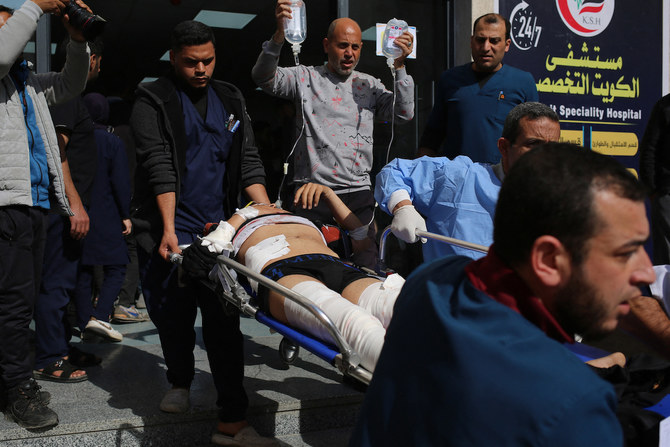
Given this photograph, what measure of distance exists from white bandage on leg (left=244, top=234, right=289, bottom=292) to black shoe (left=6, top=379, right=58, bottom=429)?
1.07 m

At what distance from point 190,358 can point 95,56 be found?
72.6 inches

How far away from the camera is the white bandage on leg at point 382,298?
100 inches

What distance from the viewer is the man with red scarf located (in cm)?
94

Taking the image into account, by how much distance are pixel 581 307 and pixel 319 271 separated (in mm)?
1873

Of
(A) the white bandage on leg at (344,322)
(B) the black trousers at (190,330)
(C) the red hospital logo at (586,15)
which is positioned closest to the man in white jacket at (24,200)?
(B) the black trousers at (190,330)

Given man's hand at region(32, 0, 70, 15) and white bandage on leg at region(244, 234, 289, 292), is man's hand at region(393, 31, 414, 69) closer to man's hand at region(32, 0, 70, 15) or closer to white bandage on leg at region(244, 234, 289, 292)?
white bandage on leg at region(244, 234, 289, 292)

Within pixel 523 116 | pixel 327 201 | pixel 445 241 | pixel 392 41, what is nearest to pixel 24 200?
pixel 327 201

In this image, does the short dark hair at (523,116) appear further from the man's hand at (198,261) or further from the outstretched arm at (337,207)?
the man's hand at (198,261)

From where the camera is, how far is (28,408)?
3.03 metres

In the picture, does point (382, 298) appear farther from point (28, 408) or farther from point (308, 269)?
point (28, 408)

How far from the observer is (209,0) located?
27.7 feet

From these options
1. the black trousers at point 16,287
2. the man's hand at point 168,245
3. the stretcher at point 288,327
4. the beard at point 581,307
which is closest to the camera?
the beard at point 581,307

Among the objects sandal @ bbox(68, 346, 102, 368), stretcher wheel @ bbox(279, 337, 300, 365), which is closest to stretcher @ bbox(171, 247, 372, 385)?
stretcher wheel @ bbox(279, 337, 300, 365)

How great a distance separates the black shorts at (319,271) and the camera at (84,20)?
49.3 inches
